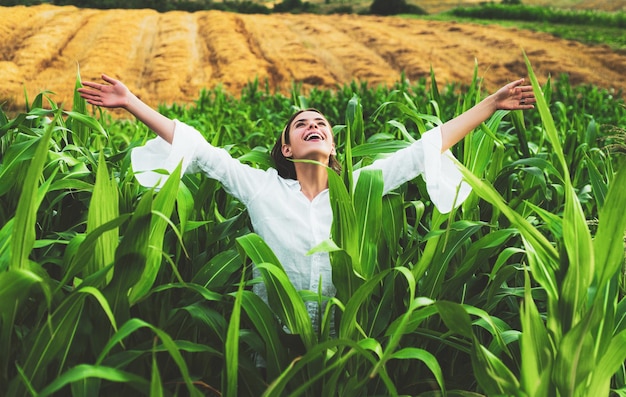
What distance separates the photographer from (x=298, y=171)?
4.66 ft

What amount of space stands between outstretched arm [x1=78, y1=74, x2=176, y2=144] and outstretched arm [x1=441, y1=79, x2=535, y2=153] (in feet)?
1.90

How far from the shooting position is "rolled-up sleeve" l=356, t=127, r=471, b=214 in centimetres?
133

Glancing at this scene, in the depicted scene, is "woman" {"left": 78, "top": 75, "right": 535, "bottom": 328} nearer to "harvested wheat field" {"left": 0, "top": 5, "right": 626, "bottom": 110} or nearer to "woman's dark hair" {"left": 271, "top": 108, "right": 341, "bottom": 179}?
"woman's dark hair" {"left": 271, "top": 108, "right": 341, "bottom": 179}

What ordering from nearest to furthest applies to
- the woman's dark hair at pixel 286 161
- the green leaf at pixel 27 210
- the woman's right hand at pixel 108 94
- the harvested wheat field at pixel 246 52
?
1. the green leaf at pixel 27 210
2. the woman's right hand at pixel 108 94
3. the woman's dark hair at pixel 286 161
4. the harvested wheat field at pixel 246 52

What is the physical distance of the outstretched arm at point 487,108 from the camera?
134 centimetres

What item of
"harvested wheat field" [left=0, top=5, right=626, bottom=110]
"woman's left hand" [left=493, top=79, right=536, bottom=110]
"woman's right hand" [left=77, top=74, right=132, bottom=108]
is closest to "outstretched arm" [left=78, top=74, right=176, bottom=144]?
"woman's right hand" [left=77, top=74, right=132, bottom=108]

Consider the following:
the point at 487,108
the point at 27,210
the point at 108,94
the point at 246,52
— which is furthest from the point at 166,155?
the point at 246,52

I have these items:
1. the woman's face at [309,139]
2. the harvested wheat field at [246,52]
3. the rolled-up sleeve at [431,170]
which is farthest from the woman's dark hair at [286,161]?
the harvested wheat field at [246,52]

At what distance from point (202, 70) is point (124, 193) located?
879 cm

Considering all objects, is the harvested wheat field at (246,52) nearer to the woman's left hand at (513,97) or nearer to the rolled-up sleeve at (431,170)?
the rolled-up sleeve at (431,170)

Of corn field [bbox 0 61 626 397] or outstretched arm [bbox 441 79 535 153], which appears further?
outstretched arm [bbox 441 79 535 153]

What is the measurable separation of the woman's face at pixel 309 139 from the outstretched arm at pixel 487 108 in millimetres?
254

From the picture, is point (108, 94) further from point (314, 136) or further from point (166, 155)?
point (314, 136)

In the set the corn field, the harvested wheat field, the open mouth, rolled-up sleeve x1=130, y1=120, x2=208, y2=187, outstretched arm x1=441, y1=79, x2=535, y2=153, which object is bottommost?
the harvested wheat field
